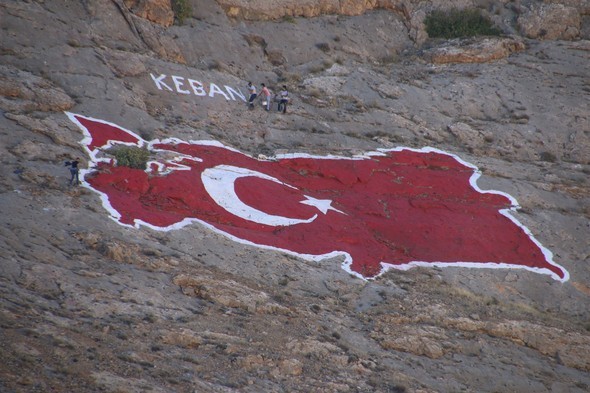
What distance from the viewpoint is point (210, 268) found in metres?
14.7

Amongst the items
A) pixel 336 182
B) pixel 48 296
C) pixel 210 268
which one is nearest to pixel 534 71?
pixel 336 182

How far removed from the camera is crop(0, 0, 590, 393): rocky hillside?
10867mm

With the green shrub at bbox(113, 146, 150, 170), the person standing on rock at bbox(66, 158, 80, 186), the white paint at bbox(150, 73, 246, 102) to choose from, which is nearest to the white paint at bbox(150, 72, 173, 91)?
the white paint at bbox(150, 73, 246, 102)

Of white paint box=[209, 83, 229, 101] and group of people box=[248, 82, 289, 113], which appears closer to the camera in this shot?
white paint box=[209, 83, 229, 101]

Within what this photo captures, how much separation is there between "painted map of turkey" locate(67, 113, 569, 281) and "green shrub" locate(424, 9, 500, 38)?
13981mm

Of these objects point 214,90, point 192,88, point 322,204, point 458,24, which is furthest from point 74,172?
point 458,24

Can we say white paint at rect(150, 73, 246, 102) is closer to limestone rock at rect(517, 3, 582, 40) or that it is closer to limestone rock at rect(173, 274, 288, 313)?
limestone rock at rect(173, 274, 288, 313)

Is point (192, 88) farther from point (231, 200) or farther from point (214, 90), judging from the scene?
point (231, 200)

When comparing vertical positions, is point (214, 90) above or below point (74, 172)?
above

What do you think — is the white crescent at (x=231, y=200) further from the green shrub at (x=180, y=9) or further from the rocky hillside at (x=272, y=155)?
the green shrub at (x=180, y=9)

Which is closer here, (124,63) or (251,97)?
(124,63)

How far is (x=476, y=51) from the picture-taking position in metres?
32.0

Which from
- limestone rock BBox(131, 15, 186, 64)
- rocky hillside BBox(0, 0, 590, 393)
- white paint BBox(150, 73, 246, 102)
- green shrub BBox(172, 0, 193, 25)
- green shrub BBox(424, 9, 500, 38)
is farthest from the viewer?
green shrub BBox(424, 9, 500, 38)

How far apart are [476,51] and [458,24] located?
3.81 metres
